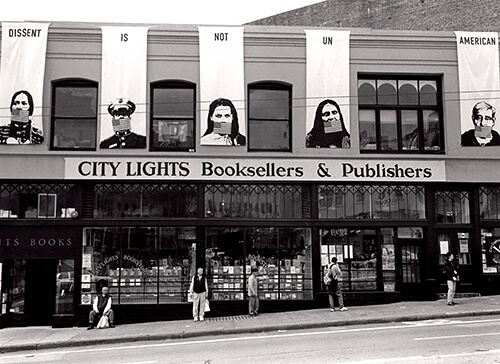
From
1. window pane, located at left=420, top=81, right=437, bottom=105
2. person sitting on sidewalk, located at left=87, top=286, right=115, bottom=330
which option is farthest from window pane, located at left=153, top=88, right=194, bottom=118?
window pane, located at left=420, top=81, right=437, bottom=105

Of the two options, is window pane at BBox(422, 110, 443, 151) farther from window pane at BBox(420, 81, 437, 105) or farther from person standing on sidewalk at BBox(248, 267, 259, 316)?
person standing on sidewalk at BBox(248, 267, 259, 316)

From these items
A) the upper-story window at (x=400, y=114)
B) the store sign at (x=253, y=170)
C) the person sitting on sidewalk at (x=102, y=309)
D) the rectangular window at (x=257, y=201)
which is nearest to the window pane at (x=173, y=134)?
the store sign at (x=253, y=170)

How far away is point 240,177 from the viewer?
61.3 ft

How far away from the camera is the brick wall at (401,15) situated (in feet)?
90.2

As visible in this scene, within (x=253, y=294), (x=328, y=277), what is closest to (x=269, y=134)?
(x=328, y=277)

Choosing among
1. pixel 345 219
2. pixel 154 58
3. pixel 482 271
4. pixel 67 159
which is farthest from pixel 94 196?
pixel 482 271

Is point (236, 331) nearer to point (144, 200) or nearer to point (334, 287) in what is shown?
point (334, 287)

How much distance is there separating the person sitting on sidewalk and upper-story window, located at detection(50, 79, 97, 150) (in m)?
4.78

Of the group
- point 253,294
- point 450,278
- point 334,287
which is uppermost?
point 450,278

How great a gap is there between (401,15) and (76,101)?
18574 millimetres

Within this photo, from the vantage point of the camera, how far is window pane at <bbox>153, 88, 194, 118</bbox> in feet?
62.7

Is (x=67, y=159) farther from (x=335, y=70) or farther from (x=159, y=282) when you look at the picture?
(x=335, y=70)

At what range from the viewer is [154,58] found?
19.1m

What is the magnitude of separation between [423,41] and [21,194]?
46.8 feet
